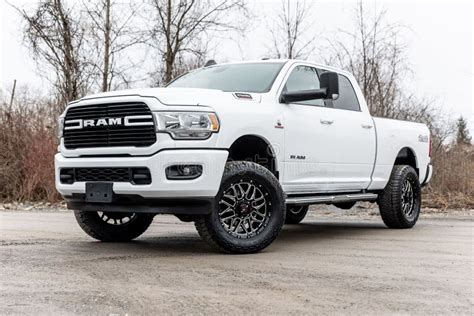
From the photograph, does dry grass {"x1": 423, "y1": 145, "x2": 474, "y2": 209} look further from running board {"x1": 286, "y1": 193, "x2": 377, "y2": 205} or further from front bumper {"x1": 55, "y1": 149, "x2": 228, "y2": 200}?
front bumper {"x1": 55, "y1": 149, "x2": 228, "y2": 200}

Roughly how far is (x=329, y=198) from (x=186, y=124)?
251cm

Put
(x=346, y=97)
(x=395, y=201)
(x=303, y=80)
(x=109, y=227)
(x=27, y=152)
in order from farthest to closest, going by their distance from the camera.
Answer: (x=27, y=152) → (x=395, y=201) → (x=346, y=97) → (x=303, y=80) → (x=109, y=227)

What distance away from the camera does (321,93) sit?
23.0 ft

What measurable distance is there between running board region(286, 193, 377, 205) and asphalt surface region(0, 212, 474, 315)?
1.55 feet

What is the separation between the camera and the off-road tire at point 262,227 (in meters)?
6.02

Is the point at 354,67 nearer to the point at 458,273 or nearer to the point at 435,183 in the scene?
the point at 435,183

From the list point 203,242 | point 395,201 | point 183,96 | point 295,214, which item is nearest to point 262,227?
point 203,242

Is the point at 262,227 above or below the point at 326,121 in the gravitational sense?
below

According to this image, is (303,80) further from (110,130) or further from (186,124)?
(110,130)

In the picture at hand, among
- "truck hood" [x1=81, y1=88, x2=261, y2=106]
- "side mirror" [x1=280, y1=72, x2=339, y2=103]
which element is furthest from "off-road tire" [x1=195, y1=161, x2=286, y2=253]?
"side mirror" [x1=280, y1=72, x2=339, y2=103]

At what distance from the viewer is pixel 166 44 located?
17078mm

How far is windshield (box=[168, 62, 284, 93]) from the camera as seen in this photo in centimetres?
720

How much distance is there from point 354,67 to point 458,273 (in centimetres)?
1171

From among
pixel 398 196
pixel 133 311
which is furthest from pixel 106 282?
pixel 398 196
